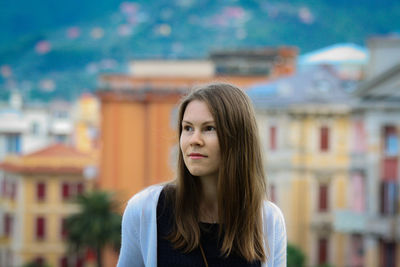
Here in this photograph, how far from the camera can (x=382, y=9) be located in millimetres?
94250

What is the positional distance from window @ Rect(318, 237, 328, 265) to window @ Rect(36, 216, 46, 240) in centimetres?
2099

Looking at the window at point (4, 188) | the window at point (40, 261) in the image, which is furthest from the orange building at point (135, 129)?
the window at point (4, 188)

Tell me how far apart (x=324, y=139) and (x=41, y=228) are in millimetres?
22373

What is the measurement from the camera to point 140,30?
11306 centimetres

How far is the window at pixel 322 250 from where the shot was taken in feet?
140

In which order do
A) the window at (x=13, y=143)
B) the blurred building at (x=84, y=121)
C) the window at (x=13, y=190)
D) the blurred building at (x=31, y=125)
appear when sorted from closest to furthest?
the window at (x=13, y=190) < the window at (x=13, y=143) < the blurred building at (x=31, y=125) < the blurred building at (x=84, y=121)

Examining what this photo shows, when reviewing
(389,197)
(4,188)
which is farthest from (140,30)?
(389,197)

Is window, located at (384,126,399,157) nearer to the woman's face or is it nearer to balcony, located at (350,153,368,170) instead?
balcony, located at (350,153,368,170)

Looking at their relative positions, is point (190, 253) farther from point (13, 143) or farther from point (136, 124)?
point (13, 143)

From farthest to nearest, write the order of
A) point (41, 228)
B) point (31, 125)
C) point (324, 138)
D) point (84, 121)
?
1. point (84, 121)
2. point (31, 125)
3. point (41, 228)
4. point (324, 138)

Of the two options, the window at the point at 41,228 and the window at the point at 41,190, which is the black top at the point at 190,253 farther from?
the window at the point at 41,228

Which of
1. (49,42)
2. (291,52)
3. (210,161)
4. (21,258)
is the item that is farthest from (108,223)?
(49,42)

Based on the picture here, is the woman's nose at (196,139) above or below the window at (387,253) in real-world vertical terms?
above

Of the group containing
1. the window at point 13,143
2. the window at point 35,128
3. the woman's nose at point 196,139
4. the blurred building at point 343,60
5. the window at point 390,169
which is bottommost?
the window at point 390,169
